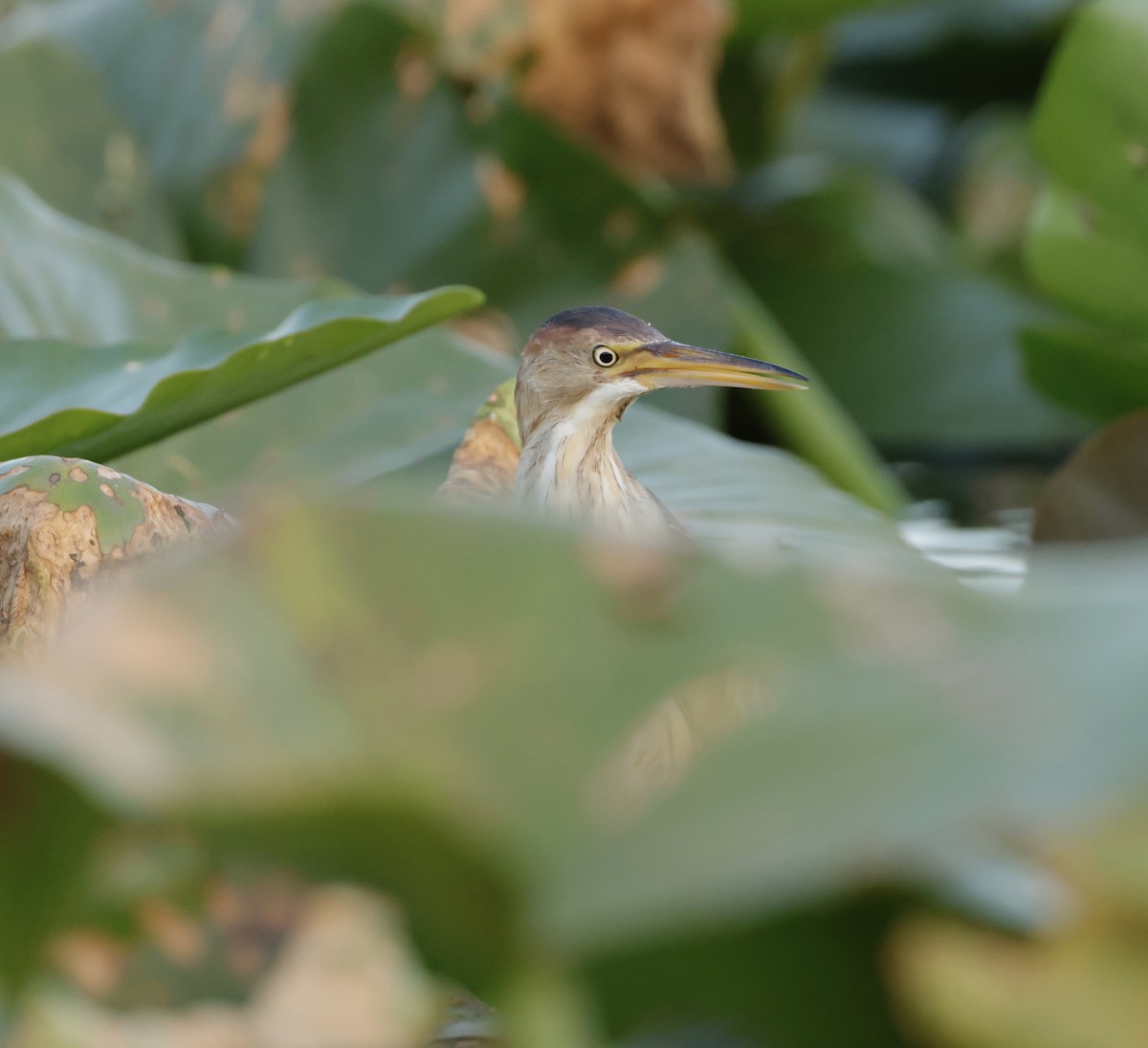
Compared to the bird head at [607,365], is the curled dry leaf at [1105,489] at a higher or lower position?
lower

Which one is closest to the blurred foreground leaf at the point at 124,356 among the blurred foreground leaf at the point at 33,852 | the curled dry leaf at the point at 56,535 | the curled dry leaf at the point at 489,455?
the curled dry leaf at the point at 56,535

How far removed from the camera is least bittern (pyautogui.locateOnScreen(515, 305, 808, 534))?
6.90 feet

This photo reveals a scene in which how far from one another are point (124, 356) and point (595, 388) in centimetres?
66

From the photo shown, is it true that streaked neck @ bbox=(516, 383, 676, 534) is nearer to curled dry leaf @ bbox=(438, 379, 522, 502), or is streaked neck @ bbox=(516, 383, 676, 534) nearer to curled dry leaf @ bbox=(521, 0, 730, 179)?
curled dry leaf @ bbox=(438, 379, 522, 502)

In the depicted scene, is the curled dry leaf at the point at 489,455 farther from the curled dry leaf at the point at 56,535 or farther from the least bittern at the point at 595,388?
the curled dry leaf at the point at 56,535

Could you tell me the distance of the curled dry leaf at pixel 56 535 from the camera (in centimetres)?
142

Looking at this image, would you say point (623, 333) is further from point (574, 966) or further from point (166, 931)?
point (574, 966)

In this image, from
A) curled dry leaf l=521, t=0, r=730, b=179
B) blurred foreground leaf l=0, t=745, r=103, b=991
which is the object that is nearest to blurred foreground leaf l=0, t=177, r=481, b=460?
blurred foreground leaf l=0, t=745, r=103, b=991

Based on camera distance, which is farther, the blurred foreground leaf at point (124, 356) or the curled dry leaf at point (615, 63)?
the curled dry leaf at point (615, 63)

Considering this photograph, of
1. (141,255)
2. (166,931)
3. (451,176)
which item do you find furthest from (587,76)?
(166,931)

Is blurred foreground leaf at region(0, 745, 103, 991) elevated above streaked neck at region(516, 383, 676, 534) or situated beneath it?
situated beneath

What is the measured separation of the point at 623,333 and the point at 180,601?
63.6 inches

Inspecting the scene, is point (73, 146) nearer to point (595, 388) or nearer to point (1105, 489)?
point (595, 388)

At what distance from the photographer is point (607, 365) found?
2.20 m
